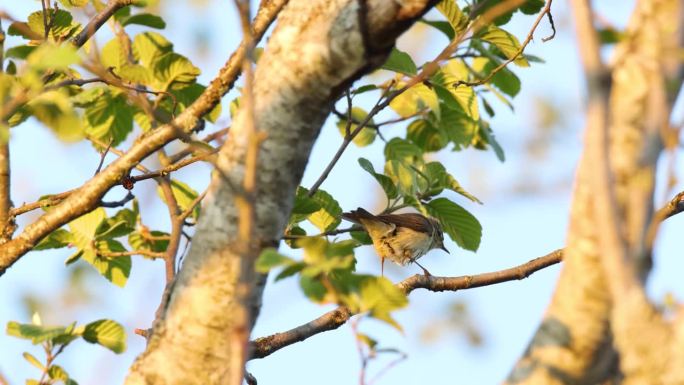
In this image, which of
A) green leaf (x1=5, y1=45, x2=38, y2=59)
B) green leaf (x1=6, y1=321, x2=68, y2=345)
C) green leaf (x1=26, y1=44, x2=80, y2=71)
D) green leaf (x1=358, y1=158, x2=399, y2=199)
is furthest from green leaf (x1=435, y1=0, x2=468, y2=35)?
green leaf (x1=26, y1=44, x2=80, y2=71)

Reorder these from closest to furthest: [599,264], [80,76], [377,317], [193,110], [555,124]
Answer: [599,264] < [377,317] < [193,110] < [80,76] < [555,124]

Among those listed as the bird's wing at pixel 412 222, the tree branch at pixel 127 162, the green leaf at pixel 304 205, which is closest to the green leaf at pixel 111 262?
the tree branch at pixel 127 162

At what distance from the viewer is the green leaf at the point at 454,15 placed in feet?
14.3

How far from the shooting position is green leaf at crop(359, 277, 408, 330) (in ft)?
7.23

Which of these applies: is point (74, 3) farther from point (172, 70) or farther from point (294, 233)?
point (294, 233)

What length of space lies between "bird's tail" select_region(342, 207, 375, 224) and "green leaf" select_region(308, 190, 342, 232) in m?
2.83

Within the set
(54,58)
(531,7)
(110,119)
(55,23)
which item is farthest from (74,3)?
(54,58)

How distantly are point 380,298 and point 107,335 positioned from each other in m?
1.37

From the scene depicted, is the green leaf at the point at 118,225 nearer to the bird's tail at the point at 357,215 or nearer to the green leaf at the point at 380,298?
the green leaf at the point at 380,298

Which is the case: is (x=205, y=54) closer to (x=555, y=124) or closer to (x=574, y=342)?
(x=555, y=124)

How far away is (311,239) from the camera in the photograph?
226 cm

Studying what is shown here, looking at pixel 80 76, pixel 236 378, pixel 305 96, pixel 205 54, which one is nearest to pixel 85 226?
pixel 80 76

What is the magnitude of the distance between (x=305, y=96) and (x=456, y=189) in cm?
209

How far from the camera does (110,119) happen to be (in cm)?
518
